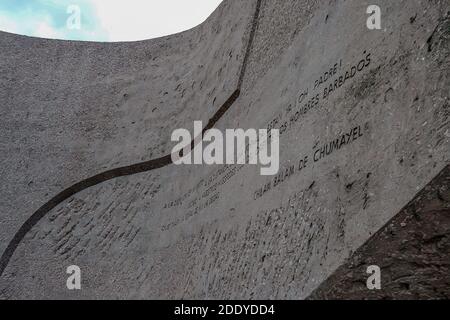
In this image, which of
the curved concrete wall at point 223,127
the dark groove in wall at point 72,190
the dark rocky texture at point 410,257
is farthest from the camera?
the dark groove in wall at point 72,190

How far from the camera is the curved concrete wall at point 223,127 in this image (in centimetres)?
156

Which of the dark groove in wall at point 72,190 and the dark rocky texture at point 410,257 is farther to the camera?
the dark groove in wall at point 72,190

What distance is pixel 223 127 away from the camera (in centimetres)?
359

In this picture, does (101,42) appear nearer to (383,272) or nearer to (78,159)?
(78,159)

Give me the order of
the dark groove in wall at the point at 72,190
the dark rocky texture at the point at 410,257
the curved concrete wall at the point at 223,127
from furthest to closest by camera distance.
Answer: the dark groove in wall at the point at 72,190 < the curved concrete wall at the point at 223,127 < the dark rocky texture at the point at 410,257

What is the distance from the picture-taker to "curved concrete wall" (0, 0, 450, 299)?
5.12ft

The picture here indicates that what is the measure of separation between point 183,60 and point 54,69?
5.24ft

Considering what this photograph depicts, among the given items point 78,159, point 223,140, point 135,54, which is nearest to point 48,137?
point 78,159

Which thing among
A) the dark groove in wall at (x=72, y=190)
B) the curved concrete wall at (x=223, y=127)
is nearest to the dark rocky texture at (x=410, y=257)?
the curved concrete wall at (x=223, y=127)

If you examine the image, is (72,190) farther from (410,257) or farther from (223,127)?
(410,257)

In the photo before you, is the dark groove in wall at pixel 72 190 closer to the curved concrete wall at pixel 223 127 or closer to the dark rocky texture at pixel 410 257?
the curved concrete wall at pixel 223 127

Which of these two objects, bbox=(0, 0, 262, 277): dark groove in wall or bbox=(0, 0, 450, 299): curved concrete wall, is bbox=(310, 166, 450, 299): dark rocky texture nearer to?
bbox=(0, 0, 450, 299): curved concrete wall

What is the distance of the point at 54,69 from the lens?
19.7ft

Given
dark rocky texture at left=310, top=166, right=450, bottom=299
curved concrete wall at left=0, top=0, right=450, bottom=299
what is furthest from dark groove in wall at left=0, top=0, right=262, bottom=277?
dark rocky texture at left=310, top=166, right=450, bottom=299
